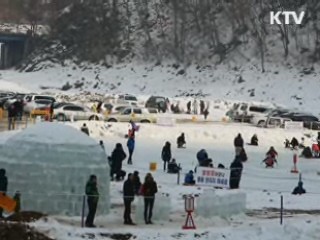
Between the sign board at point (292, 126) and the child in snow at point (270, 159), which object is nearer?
the child in snow at point (270, 159)

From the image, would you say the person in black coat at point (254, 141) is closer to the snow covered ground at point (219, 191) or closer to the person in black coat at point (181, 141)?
the snow covered ground at point (219, 191)

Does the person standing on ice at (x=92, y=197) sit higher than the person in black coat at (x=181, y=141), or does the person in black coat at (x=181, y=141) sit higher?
the person in black coat at (x=181, y=141)

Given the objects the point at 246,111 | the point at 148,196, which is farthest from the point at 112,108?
the point at 148,196

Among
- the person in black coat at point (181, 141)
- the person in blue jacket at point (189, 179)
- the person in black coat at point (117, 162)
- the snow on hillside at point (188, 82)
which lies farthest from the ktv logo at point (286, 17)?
the person in black coat at point (117, 162)

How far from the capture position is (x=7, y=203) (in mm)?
20141

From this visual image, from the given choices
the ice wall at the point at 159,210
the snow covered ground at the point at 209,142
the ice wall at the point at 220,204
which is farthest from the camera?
the ice wall at the point at 220,204

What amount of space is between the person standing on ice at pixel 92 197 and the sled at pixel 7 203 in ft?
6.92

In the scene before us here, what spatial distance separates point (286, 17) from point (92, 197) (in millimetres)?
70657

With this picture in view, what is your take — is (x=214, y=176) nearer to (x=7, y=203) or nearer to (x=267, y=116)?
(x=7, y=203)

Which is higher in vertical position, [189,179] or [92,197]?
[189,179]

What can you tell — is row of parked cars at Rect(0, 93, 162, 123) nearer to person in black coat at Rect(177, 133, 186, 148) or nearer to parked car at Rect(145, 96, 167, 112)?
person in black coat at Rect(177, 133, 186, 148)

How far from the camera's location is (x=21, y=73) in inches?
3752

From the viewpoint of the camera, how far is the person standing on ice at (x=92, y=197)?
19469 millimetres

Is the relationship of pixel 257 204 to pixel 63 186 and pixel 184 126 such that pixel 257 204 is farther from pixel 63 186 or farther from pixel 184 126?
pixel 184 126
